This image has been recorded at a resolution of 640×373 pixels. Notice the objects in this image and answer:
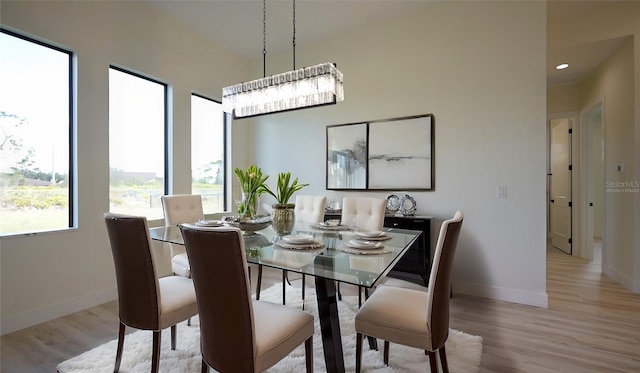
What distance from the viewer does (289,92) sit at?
8.01 ft

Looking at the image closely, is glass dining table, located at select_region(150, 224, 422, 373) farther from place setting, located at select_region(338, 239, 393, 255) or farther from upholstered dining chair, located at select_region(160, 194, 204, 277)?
upholstered dining chair, located at select_region(160, 194, 204, 277)

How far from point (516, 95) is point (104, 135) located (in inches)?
160

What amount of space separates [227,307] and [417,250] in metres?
2.34

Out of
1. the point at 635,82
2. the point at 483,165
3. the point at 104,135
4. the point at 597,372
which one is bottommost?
the point at 597,372

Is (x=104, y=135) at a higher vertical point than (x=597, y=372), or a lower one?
higher

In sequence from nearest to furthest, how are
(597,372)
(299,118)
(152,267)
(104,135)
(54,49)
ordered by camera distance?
1. (152,267)
2. (597,372)
3. (54,49)
4. (104,135)
5. (299,118)

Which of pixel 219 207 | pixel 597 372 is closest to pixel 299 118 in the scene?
pixel 219 207

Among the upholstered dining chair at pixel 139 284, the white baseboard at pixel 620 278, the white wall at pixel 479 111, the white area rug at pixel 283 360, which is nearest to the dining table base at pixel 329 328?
the white area rug at pixel 283 360

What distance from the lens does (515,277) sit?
9.53ft

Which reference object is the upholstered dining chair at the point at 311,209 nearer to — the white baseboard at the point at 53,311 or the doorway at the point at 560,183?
the white baseboard at the point at 53,311

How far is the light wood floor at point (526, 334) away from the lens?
6.12 feet

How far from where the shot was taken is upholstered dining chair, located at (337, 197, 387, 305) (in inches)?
104

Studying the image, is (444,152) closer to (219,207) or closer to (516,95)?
(516,95)

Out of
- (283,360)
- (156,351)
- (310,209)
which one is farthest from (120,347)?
(310,209)
